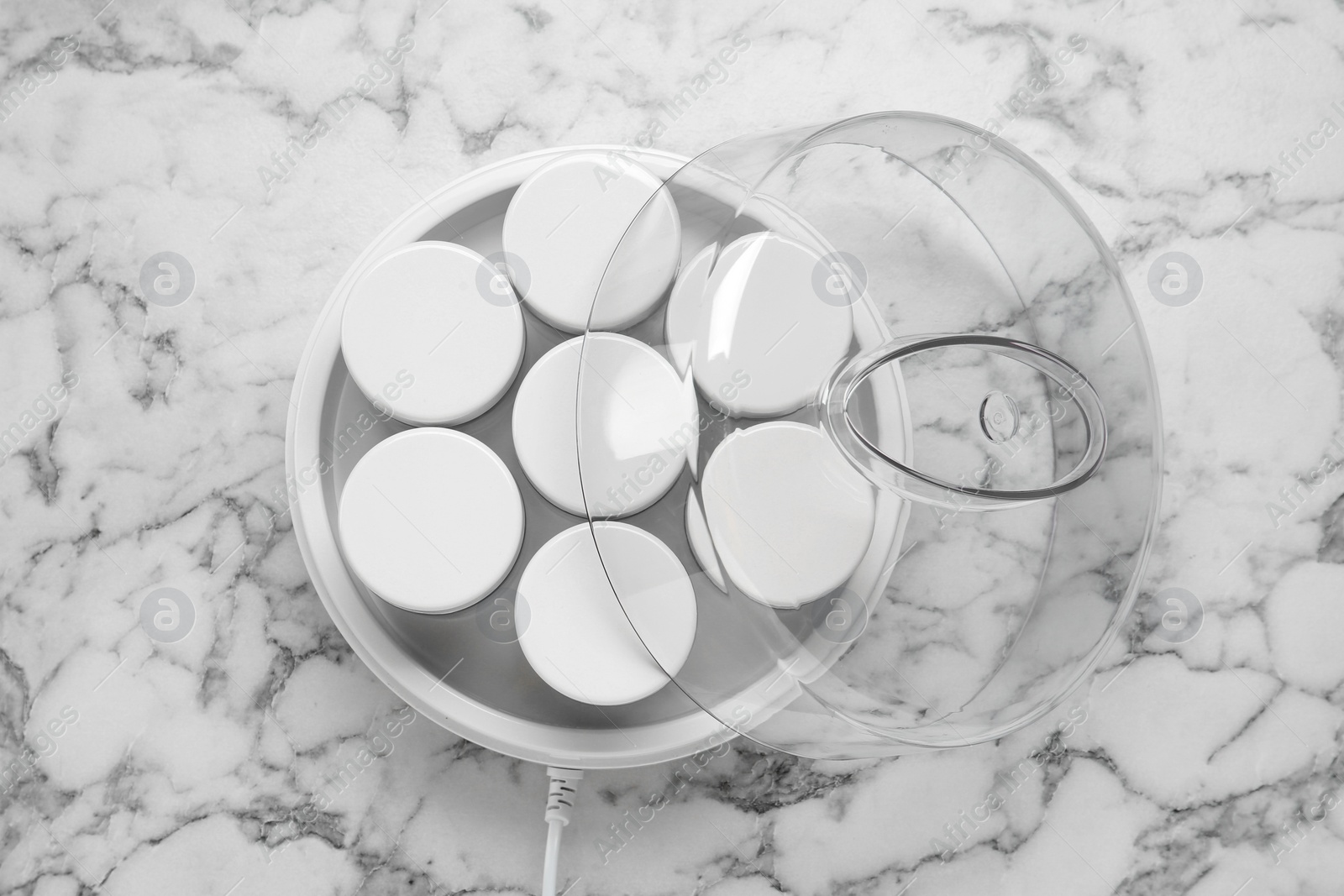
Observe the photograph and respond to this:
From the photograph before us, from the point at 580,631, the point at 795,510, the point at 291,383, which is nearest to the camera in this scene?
the point at 795,510

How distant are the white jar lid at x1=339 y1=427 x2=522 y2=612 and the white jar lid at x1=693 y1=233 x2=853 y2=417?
20 cm

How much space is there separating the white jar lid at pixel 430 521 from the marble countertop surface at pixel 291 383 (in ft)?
0.56

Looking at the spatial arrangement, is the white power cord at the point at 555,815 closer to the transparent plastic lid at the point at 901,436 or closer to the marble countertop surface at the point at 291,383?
the marble countertop surface at the point at 291,383

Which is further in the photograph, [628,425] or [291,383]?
[291,383]

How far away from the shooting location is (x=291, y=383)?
687 mm

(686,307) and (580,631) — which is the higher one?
(686,307)

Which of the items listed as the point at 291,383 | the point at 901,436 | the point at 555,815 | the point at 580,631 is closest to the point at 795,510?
the point at 901,436

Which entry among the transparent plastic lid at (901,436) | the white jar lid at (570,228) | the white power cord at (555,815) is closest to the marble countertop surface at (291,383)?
the white power cord at (555,815)

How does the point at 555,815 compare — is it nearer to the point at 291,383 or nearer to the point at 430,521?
the point at 430,521

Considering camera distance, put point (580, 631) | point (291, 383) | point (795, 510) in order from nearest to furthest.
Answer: point (795, 510), point (580, 631), point (291, 383)

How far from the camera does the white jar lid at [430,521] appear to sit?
0.53 metres

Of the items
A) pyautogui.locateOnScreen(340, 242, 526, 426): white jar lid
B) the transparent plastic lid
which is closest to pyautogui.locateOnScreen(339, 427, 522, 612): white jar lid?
pyautogui.locateOnScreen(340, 242, 526, 426): white jar lid

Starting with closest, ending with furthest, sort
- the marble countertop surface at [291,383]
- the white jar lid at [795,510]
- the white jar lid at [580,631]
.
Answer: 1. the white jar lid at [795,510]
2. the white jar lid at [580,631]
3. the marble countertop surface at [291,383]

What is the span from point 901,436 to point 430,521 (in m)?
0.30
